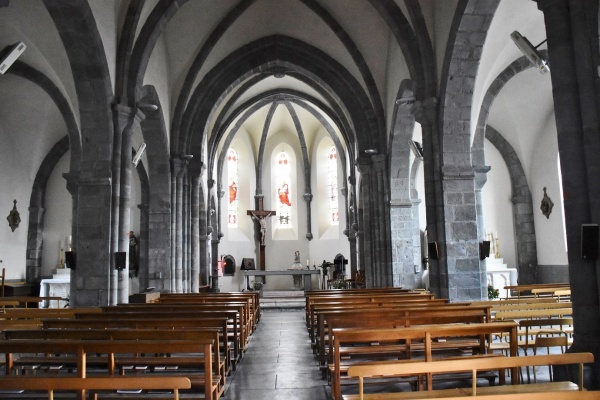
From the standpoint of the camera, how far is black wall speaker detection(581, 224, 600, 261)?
18.6ft

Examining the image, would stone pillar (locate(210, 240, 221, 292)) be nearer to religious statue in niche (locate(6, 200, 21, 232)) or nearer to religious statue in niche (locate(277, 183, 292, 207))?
religious statue in niche (locate(277, 183, 292, 207))

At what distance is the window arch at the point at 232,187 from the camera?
30.0 metres

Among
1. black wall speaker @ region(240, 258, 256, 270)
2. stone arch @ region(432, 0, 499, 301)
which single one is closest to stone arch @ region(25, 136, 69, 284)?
black wall speaker @ region(240, 258, 256, 270)

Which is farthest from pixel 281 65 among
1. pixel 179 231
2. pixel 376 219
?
pixel 179 231

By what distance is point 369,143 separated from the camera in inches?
727

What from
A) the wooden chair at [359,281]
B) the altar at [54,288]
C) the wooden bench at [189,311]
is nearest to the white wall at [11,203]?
the altar at [54,288]

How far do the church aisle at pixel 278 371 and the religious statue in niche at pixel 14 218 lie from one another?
13240 mm

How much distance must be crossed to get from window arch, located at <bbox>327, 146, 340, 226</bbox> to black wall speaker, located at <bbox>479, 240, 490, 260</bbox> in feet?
62.1

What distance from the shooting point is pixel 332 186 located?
30.1m

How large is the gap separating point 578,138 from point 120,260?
28.2 ft

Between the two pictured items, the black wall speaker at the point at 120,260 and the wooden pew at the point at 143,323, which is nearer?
the wooden pew at the point at 143,323

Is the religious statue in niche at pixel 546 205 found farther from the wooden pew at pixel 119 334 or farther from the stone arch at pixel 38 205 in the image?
the stone arch at pixel 38 205

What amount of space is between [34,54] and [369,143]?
10.6 metres

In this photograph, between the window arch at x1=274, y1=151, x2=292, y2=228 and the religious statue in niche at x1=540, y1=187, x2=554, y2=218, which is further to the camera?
the window arch at x1=274, y1=151, x2=292, y2=228
